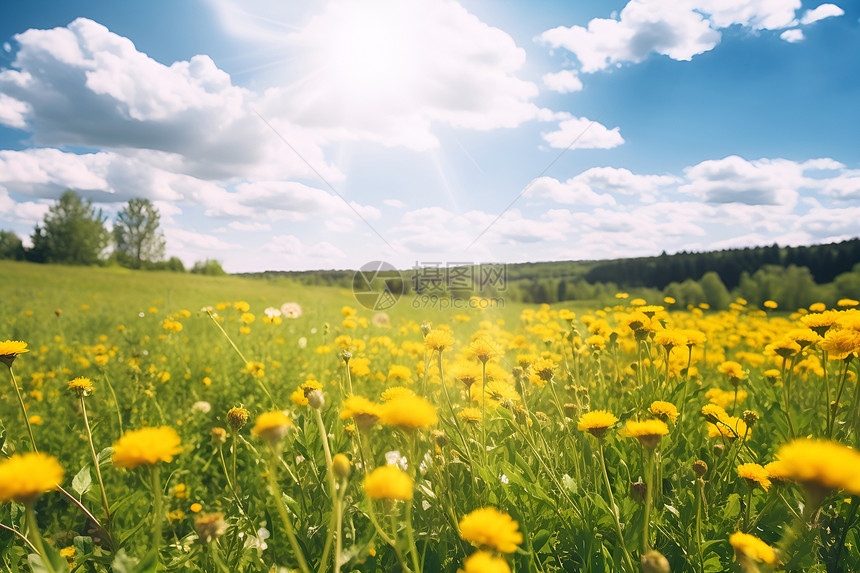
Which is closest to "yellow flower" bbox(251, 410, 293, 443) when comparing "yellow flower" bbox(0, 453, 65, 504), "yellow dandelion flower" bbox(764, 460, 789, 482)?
"yellow flower" bbox(0, 453, 65, 504)

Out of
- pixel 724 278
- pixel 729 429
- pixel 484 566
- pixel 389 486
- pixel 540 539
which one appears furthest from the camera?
pixel 724 278

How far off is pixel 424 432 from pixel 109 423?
2.62 meters

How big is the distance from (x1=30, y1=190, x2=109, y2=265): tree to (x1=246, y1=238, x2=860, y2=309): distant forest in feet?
69.4

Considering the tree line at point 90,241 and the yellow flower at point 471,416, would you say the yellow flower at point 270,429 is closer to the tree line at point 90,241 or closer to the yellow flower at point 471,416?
the yellow flower at point 471,416

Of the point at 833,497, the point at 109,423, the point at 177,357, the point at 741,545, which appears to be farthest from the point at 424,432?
the point at 177,357

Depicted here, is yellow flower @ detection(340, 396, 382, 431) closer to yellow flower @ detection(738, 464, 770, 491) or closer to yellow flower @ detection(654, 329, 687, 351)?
yellow flower @ detection(738, 464, 770, 491)

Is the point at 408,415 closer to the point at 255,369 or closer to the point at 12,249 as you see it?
the point at 255,369

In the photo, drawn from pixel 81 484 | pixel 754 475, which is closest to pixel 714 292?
pixel 754 475

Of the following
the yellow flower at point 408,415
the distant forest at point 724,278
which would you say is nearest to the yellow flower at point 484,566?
the yellow flower at point 408,415

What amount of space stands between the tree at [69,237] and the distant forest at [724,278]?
21142 mm

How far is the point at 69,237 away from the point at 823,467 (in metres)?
53.0

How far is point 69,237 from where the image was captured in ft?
131

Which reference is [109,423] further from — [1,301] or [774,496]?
[1,301]

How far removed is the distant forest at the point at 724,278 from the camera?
2867cm
